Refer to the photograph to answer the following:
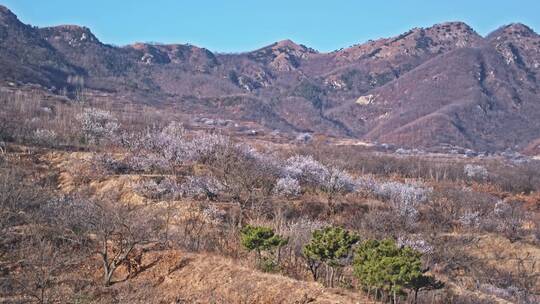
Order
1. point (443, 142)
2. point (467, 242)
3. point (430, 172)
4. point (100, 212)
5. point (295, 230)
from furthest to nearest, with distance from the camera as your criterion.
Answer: point (443, 142) → point (430, 172) → point (467, 242) → point (295, 230) → point (100, 212)

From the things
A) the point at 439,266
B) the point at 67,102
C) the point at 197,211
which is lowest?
the point at 439,266

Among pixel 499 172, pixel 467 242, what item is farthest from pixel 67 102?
pixel 467 242

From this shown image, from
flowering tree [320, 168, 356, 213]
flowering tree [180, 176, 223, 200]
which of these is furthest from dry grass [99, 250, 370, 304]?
flowering tree [320, 168, 356, 213]

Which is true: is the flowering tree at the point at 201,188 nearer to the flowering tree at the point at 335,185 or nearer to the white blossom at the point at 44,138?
the flowering tree at the point at 335,185

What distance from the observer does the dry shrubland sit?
55.8 ft

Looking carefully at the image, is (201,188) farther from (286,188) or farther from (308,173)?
(308,173)

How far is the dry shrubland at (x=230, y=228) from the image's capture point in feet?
55.8

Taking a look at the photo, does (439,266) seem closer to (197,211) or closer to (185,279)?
(197,211)

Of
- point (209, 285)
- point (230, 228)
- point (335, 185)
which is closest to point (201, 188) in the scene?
point (230, 228)

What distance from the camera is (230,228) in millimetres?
29000

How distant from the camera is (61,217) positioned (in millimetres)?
20969

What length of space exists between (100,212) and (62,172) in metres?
24.6

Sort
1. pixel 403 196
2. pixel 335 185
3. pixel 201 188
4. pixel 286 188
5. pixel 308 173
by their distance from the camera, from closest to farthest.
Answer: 1. pixel 201 188
2. pixel 286 188
3. pixel 335 185
4. pixel 403 196
5. pixel 308 173

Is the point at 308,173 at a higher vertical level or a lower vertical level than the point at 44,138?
lower
